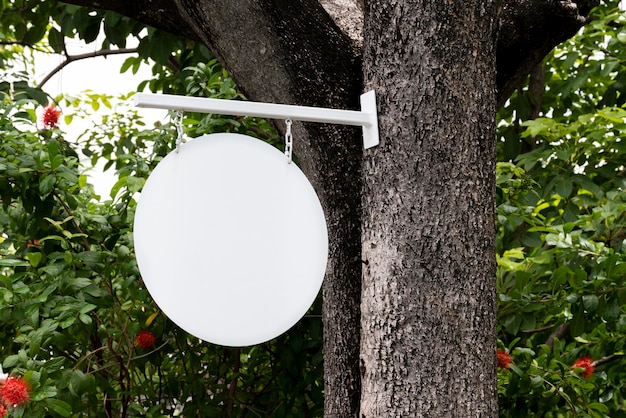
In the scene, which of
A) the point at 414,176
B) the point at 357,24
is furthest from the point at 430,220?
the point at 357,24

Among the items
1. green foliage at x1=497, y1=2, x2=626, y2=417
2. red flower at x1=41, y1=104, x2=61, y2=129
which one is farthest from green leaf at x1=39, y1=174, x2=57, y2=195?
green foliage at x1=497, y1=2, x2=626, y2=417

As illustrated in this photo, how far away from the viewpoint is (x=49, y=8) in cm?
347

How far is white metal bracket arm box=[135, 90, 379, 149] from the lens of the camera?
144 centimetres

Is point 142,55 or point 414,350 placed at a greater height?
point 142,55

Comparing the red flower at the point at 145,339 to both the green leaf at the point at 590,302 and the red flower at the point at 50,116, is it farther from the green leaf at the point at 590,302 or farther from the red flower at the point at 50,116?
the green leaf at the point at 590,302

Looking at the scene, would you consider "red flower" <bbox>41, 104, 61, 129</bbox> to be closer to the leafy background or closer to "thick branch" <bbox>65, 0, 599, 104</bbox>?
the leafy background

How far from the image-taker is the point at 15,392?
72.5 inches

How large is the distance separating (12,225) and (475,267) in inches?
59.7

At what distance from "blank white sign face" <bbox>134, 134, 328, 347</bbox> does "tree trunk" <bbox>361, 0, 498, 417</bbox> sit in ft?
0.53

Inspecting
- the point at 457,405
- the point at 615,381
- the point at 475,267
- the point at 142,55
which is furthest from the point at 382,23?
the point at 142,55

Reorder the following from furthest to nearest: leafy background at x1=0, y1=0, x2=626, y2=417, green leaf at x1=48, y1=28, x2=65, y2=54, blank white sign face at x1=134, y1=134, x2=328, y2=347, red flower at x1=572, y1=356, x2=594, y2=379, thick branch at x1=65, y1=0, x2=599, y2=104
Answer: green leaf at x1=48, y1=28, x2=65, y2=54 → red flower at x1=572, y1=356, x2=594, y2=379 → leafy background at x1=0, y1=0, x2=626, y2=417 → thick branch at x1=65, y1=0, x2=599, y2=104 → blank white sign face at x1=134, y1=134, x2=328, y2=347

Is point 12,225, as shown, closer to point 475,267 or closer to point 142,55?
point 142,55

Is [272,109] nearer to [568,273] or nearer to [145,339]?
[145,339]

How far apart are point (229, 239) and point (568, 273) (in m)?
1.23
